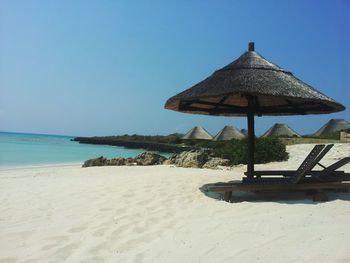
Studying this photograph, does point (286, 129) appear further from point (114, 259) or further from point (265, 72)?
A: point (114, 259)

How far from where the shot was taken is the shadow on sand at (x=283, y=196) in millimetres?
6670

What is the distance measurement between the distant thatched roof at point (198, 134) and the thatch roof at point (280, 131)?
16.4ft

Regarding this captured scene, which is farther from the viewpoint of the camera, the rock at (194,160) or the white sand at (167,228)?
the rock at (194,160)

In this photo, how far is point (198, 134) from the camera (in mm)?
34812

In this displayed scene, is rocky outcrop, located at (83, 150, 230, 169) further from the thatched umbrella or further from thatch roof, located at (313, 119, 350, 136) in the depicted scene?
thatch roof, located at (313, 119, 350, 136)

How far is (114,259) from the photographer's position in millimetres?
4145

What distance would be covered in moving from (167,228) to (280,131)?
28.5 meters

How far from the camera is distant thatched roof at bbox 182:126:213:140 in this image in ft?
114

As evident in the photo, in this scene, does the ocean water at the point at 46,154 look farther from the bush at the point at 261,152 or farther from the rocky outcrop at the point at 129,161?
the bush at the point at 261,152

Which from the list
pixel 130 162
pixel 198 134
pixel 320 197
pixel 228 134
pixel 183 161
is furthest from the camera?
pixel 198 134

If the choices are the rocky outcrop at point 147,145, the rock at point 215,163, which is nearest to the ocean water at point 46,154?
the rocky outcrop at point 147,145

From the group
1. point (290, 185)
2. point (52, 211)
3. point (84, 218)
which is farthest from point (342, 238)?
point (52, 211)

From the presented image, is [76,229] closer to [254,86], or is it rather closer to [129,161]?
[254,86]

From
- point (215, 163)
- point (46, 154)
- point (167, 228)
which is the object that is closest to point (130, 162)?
point (215, 163)
